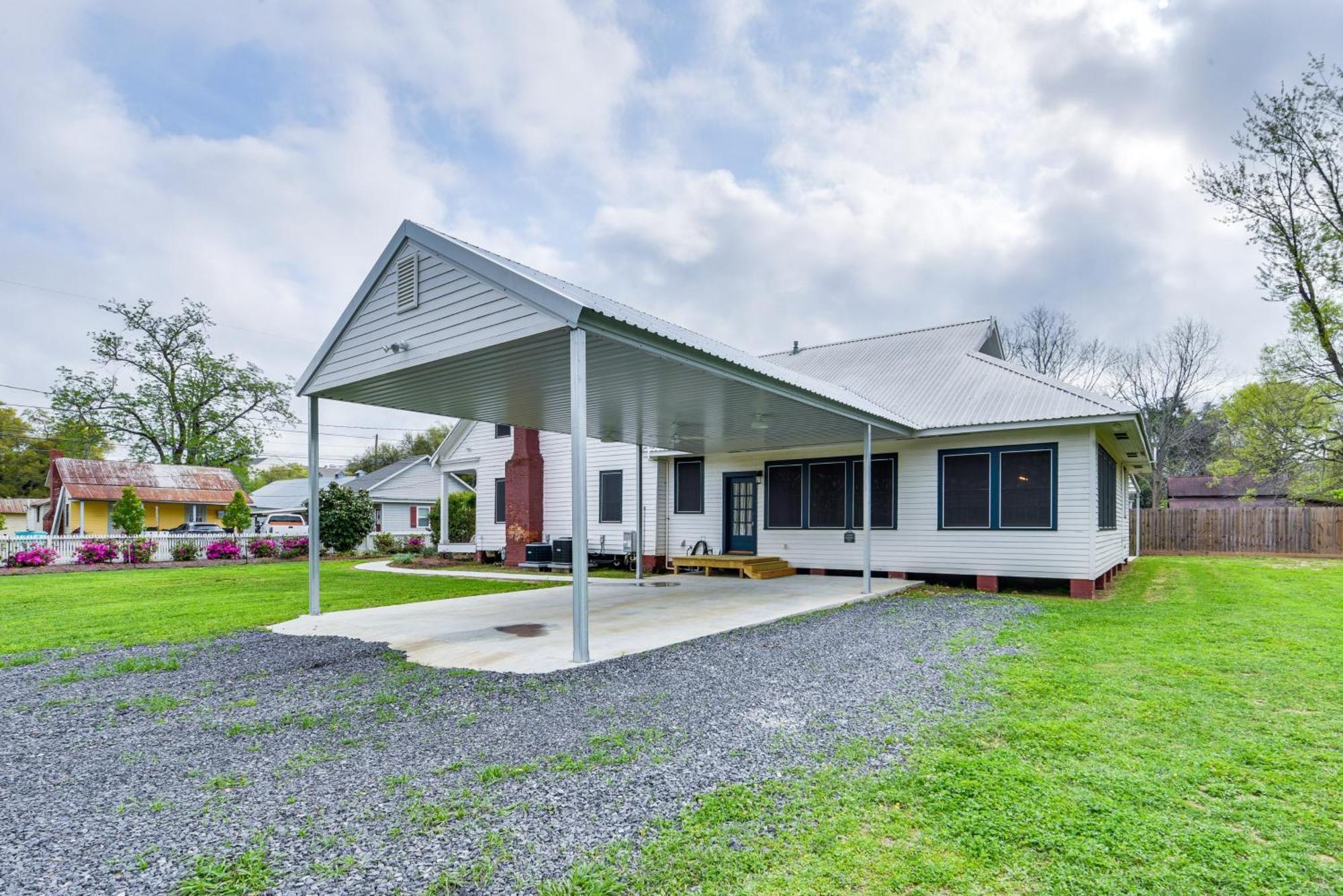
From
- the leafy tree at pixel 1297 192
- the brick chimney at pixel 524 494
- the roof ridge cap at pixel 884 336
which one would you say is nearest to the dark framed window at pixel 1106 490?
the leafy tree at pixel 1297 192

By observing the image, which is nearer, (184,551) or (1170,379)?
(184,551)

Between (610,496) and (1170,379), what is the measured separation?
86.6 ft

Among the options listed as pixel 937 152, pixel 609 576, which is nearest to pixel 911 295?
pixel 937 152

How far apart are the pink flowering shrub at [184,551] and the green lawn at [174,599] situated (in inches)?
76.5

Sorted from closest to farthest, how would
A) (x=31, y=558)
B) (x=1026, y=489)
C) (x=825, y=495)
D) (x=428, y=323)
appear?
(x=428, y=323), (x=1026, y=489), (x=825, y=495), (x=31, y=558)

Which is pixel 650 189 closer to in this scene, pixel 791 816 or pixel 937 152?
pixel 937 152

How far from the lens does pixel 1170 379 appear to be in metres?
28.4

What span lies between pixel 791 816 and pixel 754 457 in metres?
10.5

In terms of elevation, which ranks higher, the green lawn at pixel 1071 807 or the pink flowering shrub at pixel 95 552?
the green lawn at pixel 1071 807

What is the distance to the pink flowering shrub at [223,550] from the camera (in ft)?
61.4

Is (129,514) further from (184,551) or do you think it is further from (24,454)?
(24,454)

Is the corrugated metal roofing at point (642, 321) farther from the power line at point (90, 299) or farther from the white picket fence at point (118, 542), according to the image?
the power line at point (90, 299)

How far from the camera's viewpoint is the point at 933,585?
10.7 metres

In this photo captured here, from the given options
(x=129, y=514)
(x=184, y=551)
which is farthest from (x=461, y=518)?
(x=129, y=514)
